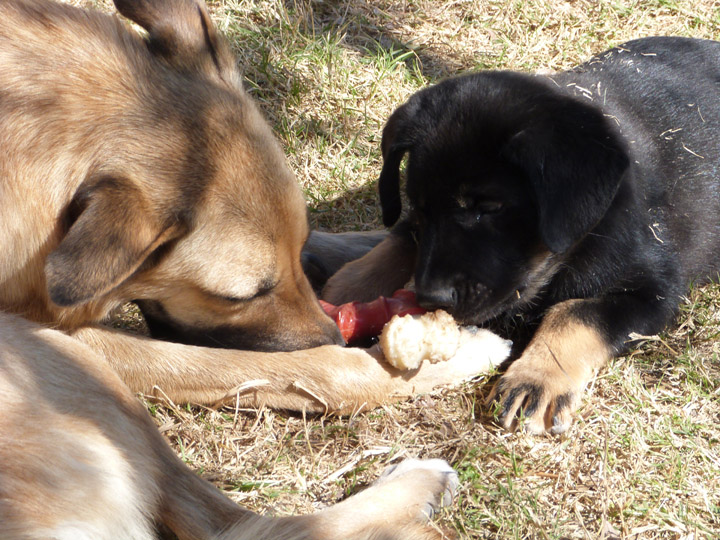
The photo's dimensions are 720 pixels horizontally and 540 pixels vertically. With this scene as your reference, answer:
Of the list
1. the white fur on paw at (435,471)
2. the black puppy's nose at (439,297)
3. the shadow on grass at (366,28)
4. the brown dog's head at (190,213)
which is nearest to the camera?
the brown dog's head at (190,213)

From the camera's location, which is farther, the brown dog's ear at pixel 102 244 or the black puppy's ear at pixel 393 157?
the black puppy's ear at pixel 393 157

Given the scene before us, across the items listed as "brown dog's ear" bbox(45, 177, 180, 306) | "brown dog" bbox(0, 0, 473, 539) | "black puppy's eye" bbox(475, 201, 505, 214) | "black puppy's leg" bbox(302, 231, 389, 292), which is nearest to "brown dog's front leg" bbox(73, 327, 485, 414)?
"brown dog" bbox(0, 0, 473, 539)

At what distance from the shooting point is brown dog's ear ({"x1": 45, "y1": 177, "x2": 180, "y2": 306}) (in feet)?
7.39

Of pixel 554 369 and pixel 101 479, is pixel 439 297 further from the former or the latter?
pixel 101 479

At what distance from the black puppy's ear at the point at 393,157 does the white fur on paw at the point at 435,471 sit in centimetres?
128

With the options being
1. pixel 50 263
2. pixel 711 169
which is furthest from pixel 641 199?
pixel 50 263

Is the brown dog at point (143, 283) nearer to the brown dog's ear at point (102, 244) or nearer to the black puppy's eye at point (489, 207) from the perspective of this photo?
the brown dog's ear at point (102, 244)

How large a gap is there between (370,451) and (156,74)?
1644 mm

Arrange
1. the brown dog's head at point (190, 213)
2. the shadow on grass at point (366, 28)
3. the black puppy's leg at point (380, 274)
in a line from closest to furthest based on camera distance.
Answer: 1. the brown dog's head at point (190, 213)
2. the black puppy's leg at point (380, 274)
3. the shadow on grass at point (366, 28)

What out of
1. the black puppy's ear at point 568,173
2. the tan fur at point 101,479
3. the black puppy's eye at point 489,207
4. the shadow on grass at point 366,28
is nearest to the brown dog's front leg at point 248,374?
the tan fur at point 101,479

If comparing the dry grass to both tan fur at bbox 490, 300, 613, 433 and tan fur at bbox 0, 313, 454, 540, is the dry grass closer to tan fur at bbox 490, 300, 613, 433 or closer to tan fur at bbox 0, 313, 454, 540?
tan fur at bbox 490, 300, 613, 433

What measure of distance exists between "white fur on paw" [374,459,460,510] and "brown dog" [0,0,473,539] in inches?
0.4

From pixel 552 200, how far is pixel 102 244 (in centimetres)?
165

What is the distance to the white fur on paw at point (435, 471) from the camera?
264cm
